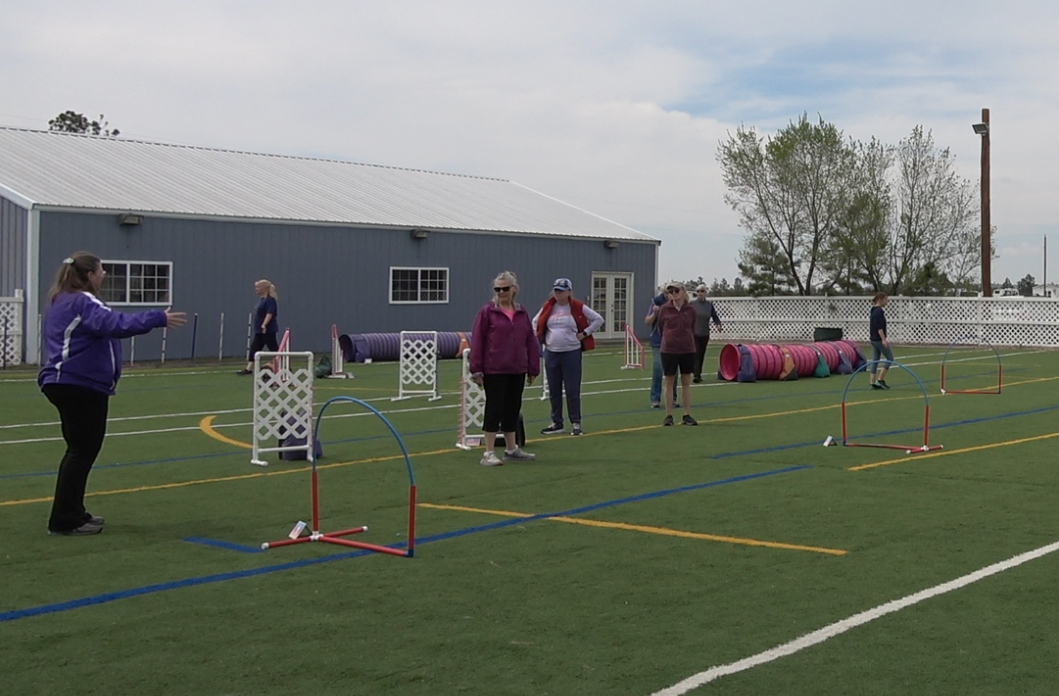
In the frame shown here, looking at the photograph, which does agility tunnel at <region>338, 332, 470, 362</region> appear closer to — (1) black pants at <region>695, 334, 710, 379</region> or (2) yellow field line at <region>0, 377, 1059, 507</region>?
(1) black pants at <region>695, 334, 710, 379</region>

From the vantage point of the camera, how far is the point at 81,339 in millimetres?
8344

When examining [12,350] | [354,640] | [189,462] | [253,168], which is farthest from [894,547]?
[253,168]

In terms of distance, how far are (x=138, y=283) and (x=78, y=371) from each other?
23.2 meters

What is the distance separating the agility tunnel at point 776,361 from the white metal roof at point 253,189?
1423 cm

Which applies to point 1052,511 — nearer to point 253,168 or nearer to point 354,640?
point 354,640

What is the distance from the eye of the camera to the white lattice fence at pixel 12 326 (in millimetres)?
28297

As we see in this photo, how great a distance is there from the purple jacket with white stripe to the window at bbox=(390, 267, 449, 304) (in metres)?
27.7

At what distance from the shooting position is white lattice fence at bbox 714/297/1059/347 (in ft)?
131

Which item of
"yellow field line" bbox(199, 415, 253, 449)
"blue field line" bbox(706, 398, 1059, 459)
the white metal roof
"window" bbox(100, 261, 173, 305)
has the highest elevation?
the white metal roof

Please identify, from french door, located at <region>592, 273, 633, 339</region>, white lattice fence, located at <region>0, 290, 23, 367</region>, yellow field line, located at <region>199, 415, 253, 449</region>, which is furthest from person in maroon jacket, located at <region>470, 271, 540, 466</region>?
french door, located at <region>592, 273, 633, 339</region>

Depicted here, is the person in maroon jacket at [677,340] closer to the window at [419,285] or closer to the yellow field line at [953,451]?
the yellow field line at [953,451]

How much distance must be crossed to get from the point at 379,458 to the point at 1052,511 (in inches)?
238

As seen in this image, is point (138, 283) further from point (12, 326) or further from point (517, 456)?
point (517, 456)

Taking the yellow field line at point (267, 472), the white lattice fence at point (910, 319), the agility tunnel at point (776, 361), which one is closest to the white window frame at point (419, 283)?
the white lattice fence at point (910, 319)
